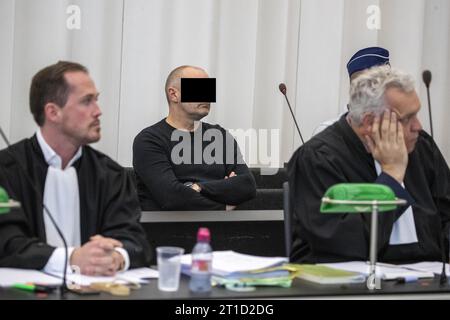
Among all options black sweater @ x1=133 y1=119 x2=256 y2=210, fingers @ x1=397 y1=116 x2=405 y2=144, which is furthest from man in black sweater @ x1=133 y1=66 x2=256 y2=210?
fingers @ x1=397 y1=116 x2=405 y2=144

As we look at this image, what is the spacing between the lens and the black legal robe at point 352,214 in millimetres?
2961

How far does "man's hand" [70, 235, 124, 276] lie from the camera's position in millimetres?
2541

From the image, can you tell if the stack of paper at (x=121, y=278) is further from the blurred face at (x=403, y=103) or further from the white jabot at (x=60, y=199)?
the blurred face at (x=403, y=103)

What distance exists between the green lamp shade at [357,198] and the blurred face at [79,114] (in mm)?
739

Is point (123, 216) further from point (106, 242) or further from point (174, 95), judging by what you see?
point (174, 95)

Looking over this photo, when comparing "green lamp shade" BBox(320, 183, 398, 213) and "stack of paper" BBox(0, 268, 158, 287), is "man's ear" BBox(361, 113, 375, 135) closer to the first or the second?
"green lamp shade" BBox(320, 183, 398, 213)

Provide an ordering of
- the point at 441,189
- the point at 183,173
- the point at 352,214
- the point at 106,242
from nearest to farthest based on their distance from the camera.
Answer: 1. the point at 106,242
2. the point at 352,214
3. the point at 441,189
4. the point at 183,173

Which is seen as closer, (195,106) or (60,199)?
(60,199)

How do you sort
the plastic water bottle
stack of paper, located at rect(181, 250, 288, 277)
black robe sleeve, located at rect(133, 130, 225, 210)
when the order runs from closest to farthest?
the plastic water bottle
stack of paper, located at rect(181, 250, 288, 277)
black robe sleeve, located at rect(133, 130, 225, 210)

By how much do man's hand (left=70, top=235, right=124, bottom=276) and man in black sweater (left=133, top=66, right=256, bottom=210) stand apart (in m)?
1.69

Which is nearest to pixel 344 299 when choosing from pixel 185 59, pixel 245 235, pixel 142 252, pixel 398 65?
pixel 142 252

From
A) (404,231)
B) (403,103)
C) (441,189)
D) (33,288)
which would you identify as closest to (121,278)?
(33,288)

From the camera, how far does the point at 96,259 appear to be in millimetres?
2541

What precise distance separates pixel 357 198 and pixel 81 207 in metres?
0.83
